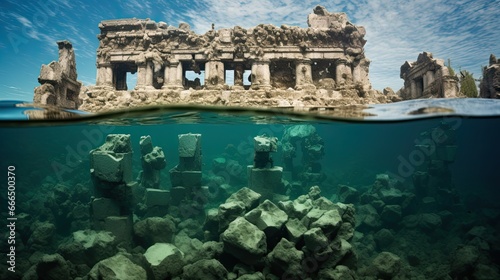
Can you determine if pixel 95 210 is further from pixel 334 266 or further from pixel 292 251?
pixel 334 266

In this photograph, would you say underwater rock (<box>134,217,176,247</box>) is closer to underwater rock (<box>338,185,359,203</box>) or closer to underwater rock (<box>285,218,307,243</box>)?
underwater rock (<box>285,218,307,243</box>)

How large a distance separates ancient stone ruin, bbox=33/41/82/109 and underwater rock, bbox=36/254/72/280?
12757mm

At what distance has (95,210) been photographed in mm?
8117

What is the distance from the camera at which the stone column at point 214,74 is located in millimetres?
20031

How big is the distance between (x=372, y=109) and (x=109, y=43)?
2296cm

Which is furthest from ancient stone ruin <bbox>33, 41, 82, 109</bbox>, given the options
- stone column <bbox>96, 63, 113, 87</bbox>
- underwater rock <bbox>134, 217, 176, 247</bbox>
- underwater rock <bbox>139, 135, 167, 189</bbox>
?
underwater rock <bbox>134, 217, 176, 247</bbox>

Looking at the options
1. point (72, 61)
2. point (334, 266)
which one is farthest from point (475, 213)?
point (72, 61)

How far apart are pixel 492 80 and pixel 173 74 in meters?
22.3

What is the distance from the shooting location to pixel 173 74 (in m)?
21.0

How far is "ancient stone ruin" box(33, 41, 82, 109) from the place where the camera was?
15070 millimetres

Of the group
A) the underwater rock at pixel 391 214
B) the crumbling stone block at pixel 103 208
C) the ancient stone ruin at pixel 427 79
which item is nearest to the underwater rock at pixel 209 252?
the crumbling stone block at pixel 103 208

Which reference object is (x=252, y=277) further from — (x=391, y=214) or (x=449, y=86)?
(x=449, y=86)

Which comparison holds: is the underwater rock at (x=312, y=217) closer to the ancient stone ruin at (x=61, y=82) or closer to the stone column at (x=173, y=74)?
the ancient stone ruin at (x=61, y=82)

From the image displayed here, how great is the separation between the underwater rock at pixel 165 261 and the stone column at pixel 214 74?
15451 millimetres
